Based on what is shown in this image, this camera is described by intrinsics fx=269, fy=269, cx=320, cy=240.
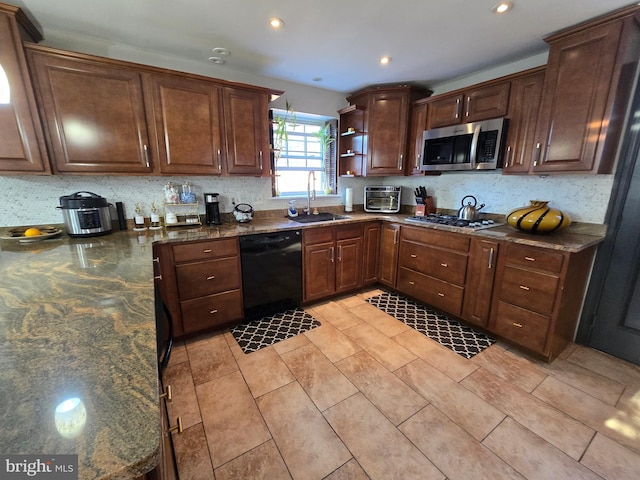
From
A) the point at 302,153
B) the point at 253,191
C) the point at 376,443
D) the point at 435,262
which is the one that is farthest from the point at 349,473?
the point at 302,153

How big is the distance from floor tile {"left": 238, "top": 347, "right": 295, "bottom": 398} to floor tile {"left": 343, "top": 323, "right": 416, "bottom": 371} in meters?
0.68

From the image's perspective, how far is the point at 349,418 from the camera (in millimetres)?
1606

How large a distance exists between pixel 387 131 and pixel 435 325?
2.21m

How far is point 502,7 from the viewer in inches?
67.4

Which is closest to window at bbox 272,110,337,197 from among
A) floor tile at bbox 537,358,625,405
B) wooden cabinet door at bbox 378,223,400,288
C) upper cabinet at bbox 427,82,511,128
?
wooden cabinet door at bbox 378,223,400,288

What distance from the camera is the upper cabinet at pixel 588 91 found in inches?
69.3

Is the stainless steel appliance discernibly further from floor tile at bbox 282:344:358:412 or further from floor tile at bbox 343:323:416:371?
floor tile at bbox 282:344:358:412

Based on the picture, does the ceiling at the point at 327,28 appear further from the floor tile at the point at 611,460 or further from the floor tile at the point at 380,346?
the floor tile at the point at 611,460

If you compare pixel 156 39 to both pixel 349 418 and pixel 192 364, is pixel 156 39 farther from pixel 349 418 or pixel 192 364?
pixel 349 418

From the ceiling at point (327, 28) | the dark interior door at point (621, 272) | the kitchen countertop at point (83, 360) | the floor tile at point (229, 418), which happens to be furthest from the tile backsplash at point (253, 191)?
the floor tile at point (229, 418)

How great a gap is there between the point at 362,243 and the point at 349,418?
1.90 metres

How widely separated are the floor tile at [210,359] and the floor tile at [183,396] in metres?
0.05

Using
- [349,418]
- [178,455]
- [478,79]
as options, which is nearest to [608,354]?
[349,418]

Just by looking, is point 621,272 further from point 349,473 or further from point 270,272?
point 270,272
